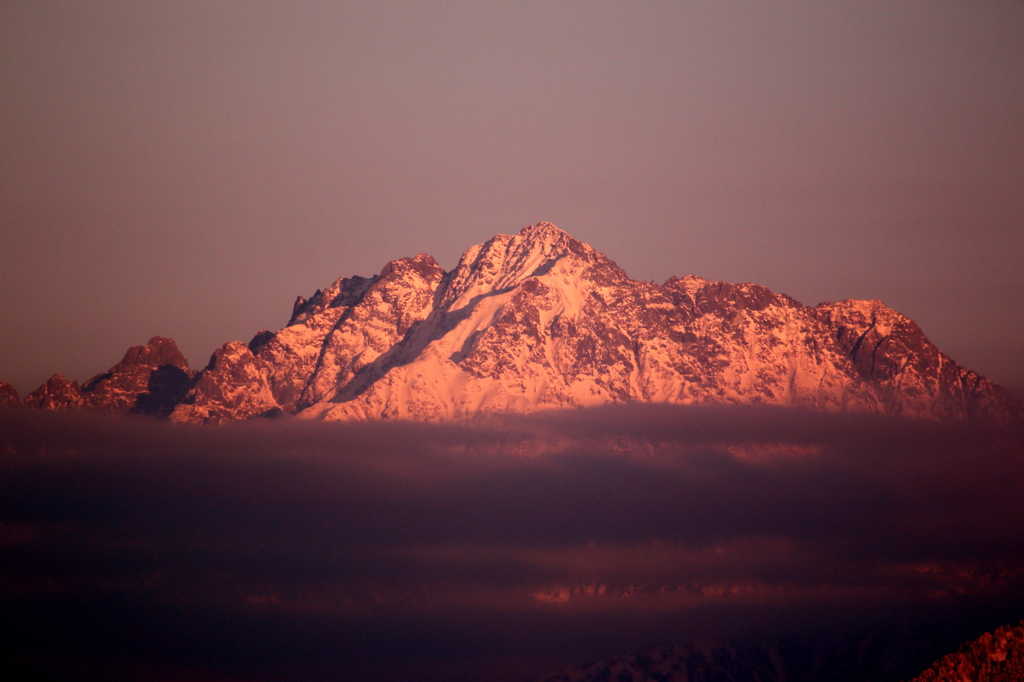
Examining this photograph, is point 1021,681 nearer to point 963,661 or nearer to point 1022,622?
point 963,661

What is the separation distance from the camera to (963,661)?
5935 inches

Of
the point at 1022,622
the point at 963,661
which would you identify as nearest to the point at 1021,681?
the point at 963,661

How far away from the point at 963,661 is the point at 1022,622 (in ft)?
53.6

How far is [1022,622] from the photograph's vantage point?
164 metres

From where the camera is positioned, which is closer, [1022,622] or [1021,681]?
[1021,681]

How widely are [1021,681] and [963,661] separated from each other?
23.0 ft

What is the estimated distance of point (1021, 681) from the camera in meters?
145

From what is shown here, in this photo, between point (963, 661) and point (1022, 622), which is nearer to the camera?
point (963, 661)

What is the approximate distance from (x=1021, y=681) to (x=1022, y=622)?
64.9ft
